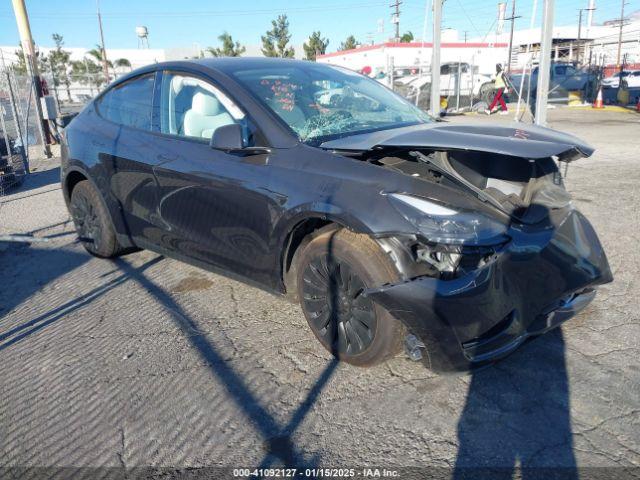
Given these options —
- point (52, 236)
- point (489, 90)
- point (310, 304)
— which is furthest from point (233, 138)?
point (489, 90)

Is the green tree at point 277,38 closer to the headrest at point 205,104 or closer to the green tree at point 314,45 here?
the green tree at point 314,45

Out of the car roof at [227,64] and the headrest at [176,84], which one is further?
the headrest at [176,84]

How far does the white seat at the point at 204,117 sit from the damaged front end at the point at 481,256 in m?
1.17

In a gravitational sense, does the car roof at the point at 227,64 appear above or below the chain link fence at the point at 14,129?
above

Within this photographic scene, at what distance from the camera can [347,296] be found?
2875 mm

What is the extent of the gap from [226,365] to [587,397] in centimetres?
194

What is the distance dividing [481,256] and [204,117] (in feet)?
7.08

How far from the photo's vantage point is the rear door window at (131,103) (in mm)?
4160

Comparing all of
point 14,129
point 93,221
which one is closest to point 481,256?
point 93,221

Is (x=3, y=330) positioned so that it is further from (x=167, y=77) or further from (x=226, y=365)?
(x=167, y=77)

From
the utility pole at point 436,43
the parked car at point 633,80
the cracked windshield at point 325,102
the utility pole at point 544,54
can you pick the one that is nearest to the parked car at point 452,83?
the parked car at point 633,80

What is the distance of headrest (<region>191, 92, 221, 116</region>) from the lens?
143 inches

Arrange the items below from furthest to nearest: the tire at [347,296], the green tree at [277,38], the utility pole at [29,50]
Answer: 1. the green tree at [277,38]
2. the utility pole at [29,50]
3. the tire at [347,296]

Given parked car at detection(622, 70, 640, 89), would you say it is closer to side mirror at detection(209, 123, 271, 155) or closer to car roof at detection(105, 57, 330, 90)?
car roof at detection(105, 57, 330, 90)
